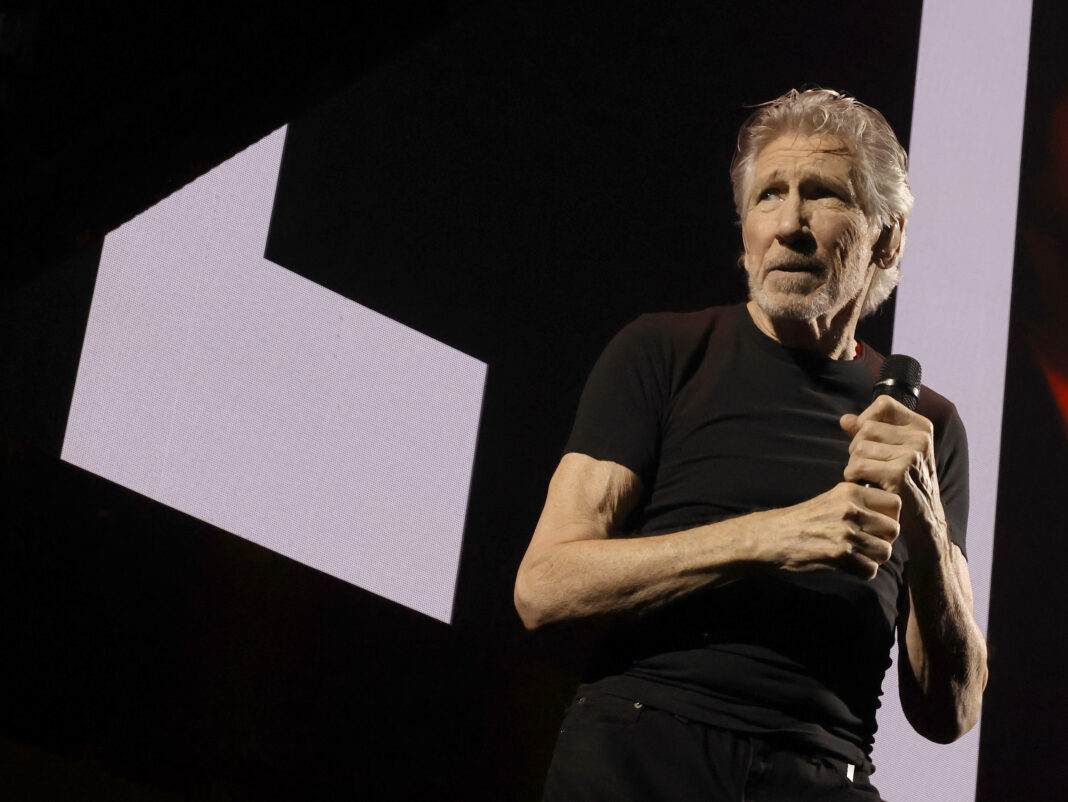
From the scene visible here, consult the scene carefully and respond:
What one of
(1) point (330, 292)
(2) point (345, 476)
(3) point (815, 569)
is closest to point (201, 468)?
(2) point (345, 476)

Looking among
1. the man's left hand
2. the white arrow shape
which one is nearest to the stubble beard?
the man's left hand

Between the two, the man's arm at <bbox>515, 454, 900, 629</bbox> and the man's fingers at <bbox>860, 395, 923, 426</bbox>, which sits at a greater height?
the man's fingers at <bbox>860, 395, 923, 426</bbox>

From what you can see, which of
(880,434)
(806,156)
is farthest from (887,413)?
(806,156)

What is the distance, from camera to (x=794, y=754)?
1208 mm

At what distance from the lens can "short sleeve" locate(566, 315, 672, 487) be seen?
135 centimetres

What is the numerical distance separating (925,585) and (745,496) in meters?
0.21

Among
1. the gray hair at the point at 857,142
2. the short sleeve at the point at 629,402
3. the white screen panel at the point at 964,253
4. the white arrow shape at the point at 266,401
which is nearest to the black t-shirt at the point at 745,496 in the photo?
the short sleeve at the point at 629,402

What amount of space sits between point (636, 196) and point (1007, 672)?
3.70 ft

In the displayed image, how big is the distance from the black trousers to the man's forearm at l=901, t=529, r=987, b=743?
7.7 inches

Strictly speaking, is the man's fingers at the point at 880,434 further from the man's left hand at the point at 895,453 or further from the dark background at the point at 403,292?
the dark background at the point at 403,292

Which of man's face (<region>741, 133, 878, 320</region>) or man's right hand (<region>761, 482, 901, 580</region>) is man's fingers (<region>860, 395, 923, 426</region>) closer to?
man's right hand (<region>761, 482, 901, 580</region>)

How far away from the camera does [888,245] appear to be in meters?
1.68

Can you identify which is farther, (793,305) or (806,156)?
(806,156)

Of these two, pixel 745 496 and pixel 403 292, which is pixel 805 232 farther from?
pixel 403 292
